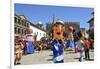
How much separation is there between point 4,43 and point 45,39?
37 cm

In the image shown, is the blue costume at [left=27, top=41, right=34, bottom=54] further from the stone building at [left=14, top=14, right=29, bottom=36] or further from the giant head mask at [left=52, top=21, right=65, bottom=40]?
the giant head mask at [left=52, top=21, right=65, bottom=40]

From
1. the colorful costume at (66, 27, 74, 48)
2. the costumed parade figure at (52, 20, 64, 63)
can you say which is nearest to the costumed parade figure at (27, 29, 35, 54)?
the costumed parade figure at (52, 20, 64, 63)

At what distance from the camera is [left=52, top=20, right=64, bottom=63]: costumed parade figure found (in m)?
1.97

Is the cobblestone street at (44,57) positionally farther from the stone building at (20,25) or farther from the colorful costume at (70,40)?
the stone building at (20,25)

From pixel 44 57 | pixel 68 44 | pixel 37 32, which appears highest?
pixel 37 32

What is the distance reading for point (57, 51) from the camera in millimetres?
1975

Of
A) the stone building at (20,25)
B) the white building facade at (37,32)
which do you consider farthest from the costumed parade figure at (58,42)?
the stone building at (20,25)

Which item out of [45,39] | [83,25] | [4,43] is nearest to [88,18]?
[83,25]

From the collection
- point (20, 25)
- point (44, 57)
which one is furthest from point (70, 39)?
point (20, 25)

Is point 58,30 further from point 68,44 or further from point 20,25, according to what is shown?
point 20,25

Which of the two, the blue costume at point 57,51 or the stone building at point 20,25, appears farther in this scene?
the blue costume at point 57,51

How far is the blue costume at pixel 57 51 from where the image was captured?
6.45 ft

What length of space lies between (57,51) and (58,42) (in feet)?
0.28

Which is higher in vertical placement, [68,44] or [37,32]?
[37,32]
